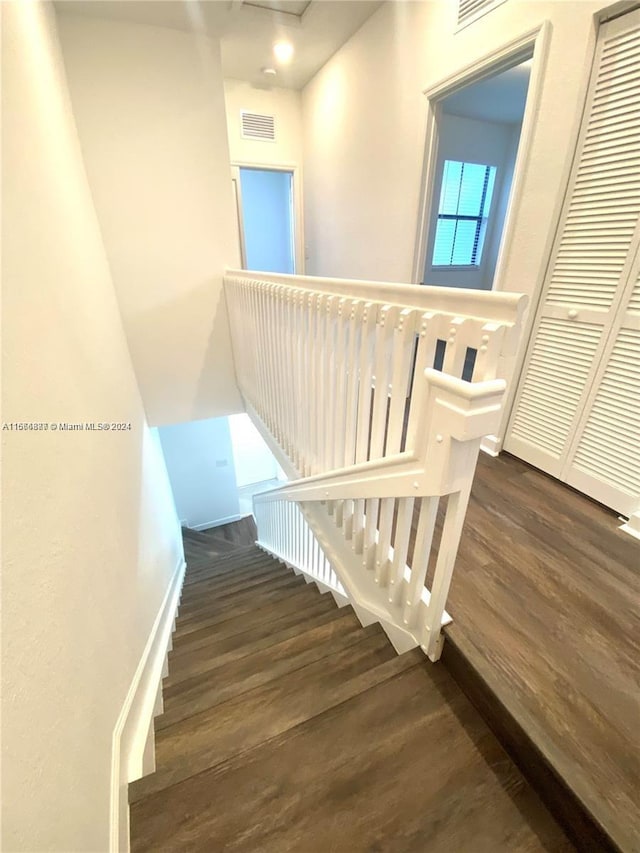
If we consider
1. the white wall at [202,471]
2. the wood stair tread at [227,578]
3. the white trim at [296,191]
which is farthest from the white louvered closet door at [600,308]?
the white wall at [202,471]

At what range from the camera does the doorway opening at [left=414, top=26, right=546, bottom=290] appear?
2352mm

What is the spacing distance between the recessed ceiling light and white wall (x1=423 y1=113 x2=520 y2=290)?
1.60m

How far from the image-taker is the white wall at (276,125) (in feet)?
12.6

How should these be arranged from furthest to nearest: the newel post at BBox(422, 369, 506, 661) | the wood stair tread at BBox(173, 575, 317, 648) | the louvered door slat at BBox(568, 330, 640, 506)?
the wood stair tread at BBox(173, 575, 317, 648) → the louvered door slat at BBox(568, 330, 640, 506) → the newel post at BBox(422, 369, 506, 661)

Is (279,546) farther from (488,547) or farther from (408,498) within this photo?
(408,498)

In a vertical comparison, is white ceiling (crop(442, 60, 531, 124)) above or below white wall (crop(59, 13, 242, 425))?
above

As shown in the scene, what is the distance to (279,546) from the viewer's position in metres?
3.46

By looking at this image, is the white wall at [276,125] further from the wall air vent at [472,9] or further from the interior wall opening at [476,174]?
the wall air vent at [472,9]

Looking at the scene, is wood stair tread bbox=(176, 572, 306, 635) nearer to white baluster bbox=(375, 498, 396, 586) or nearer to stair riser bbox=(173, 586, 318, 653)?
stair riser bbox=(173, 586, 318, 653)

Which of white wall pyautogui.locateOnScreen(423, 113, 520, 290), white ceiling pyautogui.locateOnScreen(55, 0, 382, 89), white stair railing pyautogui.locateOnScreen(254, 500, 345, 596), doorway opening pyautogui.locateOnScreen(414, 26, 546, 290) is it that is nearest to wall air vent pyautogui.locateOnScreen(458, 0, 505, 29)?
doorway opening pyautogui.locateOnScreen(414, 26, 546, 290)

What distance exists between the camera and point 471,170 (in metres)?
4.19

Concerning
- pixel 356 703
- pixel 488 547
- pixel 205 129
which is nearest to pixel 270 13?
pixel 205 129

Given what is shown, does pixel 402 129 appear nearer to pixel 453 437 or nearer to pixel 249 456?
pixel 453 437

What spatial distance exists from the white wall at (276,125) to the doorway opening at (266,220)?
1.49 meters
